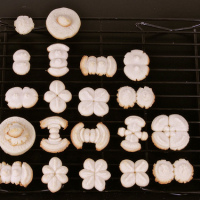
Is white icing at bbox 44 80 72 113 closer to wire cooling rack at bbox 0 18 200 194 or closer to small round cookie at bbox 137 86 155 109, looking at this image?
wire cooling rack at bbox 0 18 200 194

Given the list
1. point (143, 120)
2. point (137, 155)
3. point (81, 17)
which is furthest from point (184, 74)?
point (81, 17)

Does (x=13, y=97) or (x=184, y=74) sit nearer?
(x=13, y=97)

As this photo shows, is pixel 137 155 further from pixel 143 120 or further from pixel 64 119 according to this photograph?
pixel 64 119

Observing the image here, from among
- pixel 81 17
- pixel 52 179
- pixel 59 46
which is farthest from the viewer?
pixel 81 17

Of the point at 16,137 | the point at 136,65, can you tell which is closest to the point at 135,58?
the point at 136,65

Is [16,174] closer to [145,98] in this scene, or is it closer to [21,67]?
[21,67]

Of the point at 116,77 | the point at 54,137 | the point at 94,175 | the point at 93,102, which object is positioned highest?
the point at 116,77
